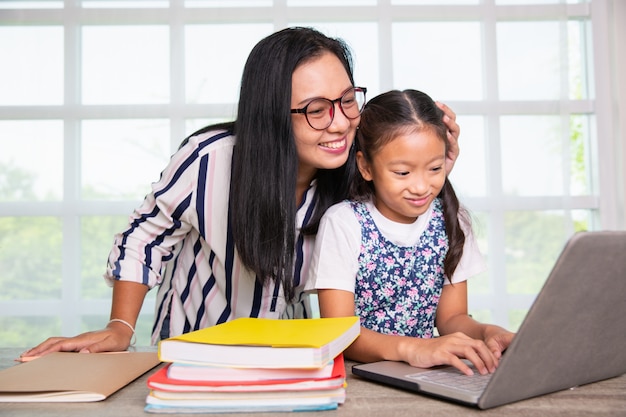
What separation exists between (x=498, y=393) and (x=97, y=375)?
1.81 ft

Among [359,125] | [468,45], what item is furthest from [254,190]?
[468,45]

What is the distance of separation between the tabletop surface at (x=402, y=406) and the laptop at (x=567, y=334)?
12 millimetres

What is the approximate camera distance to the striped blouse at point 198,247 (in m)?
1.45

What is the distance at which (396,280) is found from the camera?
4.49 feet

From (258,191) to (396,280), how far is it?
13.5 inches

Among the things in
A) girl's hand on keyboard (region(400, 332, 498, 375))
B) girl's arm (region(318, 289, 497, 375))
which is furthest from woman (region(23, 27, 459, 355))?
girl's hand on keyboard (region(400, 332, 498, 375))

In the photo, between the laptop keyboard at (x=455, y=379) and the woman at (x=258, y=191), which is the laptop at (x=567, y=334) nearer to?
the laptop keyboard at (x=455, y=379)

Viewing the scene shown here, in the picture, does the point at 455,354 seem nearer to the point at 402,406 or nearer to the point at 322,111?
the point at 402,406

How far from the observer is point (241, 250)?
1.38m

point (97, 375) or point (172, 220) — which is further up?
point (172, 220)

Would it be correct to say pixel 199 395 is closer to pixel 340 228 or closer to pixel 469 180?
pixel 340 228

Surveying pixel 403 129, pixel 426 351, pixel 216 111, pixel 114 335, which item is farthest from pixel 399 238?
pixel 216 111

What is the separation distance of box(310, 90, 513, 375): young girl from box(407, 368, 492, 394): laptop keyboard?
34cm

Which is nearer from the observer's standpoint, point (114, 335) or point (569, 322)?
point (569, 322)
